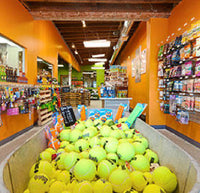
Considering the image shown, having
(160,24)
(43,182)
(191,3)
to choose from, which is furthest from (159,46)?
(43,182)

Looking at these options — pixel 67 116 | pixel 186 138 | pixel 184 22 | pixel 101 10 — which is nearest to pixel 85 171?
pixel 67 116

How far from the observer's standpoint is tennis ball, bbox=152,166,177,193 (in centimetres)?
92

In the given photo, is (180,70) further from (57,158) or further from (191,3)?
(57,158)

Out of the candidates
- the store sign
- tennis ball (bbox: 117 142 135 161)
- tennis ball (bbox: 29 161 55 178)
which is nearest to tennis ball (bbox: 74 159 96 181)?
tennis ball (bbox: 29 161 55 178)

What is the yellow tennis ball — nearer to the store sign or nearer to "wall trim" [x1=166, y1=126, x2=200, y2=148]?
the store sign

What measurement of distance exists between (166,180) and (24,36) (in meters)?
4.79

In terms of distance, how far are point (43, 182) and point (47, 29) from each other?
635 centimetres

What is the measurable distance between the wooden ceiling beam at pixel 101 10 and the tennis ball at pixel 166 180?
4626 millimetres

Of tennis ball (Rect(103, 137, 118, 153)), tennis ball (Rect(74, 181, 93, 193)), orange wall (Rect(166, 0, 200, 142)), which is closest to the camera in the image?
tennis ball (Rect(74, 181, 93, 193))

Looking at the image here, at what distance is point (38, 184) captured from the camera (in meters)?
0.89

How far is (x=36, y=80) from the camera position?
5.17 meters

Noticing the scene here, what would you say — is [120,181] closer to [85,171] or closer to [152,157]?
[85,171]

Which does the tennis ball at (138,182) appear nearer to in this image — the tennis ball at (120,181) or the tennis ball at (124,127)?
the tennis ball at (120,181)

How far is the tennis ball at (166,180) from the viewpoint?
3.01 feet
